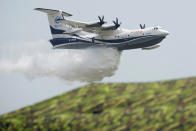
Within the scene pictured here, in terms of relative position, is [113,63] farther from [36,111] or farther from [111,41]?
[36,111]

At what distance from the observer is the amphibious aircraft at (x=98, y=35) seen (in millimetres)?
46234

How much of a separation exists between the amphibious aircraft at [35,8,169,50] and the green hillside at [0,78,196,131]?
3559 cm

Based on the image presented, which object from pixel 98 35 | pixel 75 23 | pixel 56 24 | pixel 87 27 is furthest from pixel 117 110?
pixel 56 24

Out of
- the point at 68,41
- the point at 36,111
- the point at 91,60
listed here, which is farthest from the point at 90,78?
the point at 36,111

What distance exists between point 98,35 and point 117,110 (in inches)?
1600

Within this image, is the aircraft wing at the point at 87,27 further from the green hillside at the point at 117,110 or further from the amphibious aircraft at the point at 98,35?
the green hillside at the point at 117,110

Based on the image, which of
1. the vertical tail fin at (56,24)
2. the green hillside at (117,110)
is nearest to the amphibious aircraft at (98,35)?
the vertical tail fin at (56,24)

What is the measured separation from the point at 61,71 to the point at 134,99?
43336mm

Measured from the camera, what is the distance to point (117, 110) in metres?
10.2

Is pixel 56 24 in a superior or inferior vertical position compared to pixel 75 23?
inferior

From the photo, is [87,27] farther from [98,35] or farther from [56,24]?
[56,24]

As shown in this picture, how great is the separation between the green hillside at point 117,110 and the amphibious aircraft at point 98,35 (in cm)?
3559

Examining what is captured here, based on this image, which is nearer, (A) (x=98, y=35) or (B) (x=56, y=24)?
(A) (x=98, y=35)

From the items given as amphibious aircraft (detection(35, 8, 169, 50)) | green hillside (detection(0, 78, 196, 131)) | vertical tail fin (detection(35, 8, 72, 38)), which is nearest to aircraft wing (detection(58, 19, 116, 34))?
amphibious aircraft (detection(35, 8, 169, 50))
